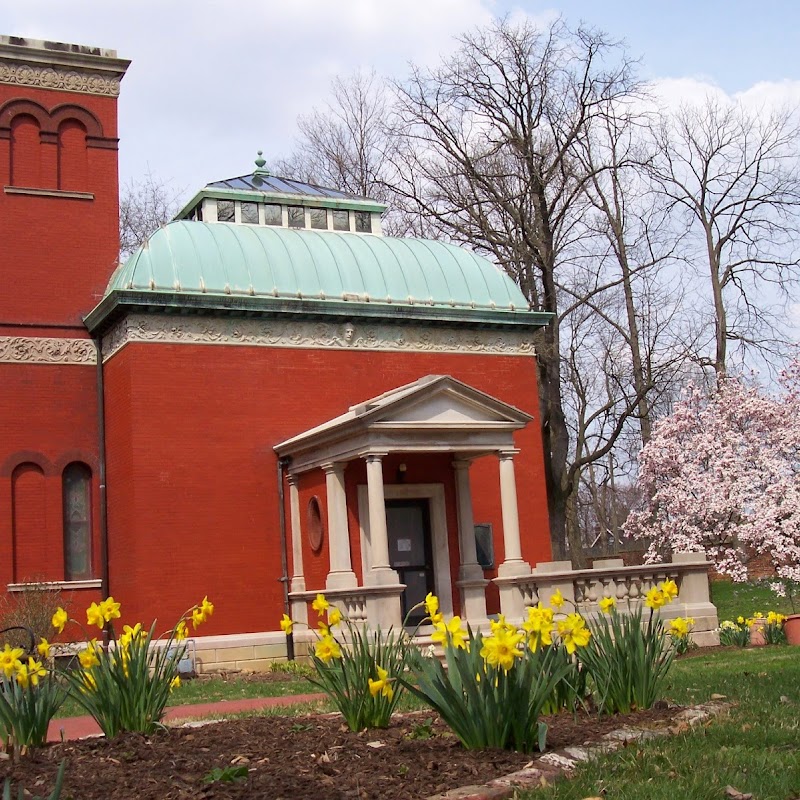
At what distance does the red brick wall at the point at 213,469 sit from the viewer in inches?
750

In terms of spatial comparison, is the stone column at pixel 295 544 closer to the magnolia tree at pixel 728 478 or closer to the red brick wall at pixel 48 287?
the red brick wall at pixel 48 287

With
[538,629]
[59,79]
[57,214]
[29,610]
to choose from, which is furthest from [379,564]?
[59,79]

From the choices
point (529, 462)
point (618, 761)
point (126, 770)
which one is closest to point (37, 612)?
point (529, 462)

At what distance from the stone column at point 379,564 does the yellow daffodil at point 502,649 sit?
34.8 feet

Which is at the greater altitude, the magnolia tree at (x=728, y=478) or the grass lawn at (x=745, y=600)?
the magnolia tree at (x=728, y=478)

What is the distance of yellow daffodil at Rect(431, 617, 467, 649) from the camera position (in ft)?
23.6

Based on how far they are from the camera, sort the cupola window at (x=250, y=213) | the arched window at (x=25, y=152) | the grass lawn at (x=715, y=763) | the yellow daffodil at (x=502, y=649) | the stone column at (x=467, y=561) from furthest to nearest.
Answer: the cupola window at (x=250, y=213) → the arched window at (x=25, y=152) → the stone column at (x=467, y=561) → the yellow daffodil at (x=502, y=649) → the grass lawn at (x=715, y=763)

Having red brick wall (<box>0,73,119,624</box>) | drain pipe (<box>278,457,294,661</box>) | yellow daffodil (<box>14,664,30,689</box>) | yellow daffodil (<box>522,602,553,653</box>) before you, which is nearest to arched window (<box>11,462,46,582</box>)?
red brick wall (<box>0,73,119,624</box>)

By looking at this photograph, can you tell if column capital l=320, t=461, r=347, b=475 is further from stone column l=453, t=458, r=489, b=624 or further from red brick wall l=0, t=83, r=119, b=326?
red brick wall l=0, t=83, r=119, b=326

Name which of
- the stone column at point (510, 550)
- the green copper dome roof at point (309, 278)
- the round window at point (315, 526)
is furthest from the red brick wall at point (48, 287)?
the stone column at point (510, 550)

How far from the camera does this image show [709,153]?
35.7 metres

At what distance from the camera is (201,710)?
12391 millimetres

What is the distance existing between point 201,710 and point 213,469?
770cm

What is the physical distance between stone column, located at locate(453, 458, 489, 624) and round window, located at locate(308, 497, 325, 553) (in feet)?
8.49
